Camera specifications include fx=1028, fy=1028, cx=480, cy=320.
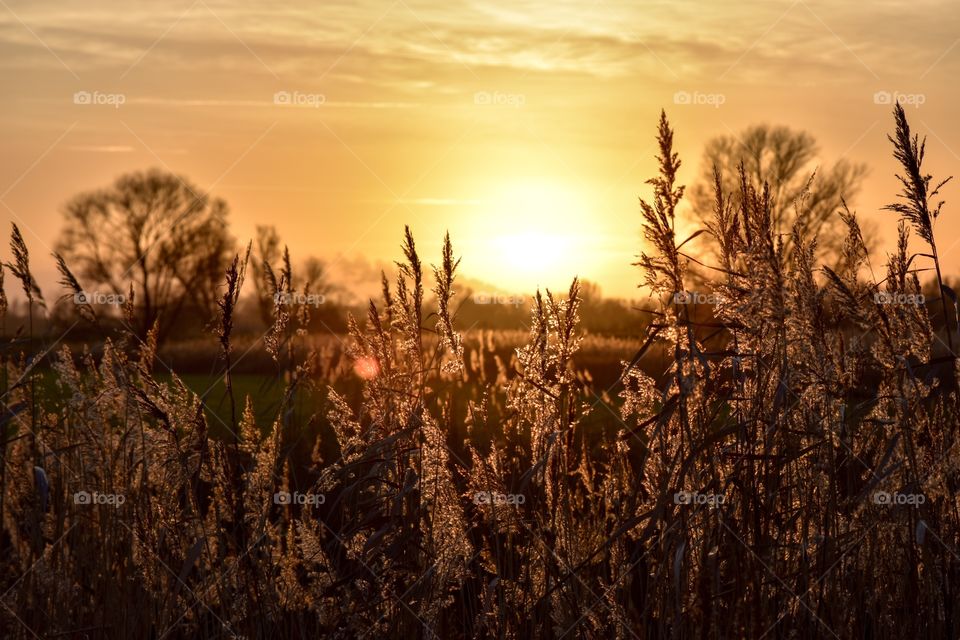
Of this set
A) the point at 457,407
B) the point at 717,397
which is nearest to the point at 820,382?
the point at 717,397

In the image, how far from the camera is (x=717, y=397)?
337cm

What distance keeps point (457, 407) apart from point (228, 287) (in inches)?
192
